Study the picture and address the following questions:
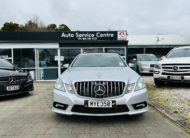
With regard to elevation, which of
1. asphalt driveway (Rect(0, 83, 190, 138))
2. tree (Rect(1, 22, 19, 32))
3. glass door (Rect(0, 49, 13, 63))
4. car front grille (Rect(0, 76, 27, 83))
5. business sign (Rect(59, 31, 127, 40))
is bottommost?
asphalt driveway (Rect(0, 83, 190, 138))

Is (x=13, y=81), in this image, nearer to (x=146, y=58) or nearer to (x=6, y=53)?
(x=6, y=53)

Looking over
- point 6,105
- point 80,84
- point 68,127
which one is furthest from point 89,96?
point 6,105

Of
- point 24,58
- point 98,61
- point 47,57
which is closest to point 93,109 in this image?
point 98,61

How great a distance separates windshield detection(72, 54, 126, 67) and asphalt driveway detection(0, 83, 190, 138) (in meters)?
1.52

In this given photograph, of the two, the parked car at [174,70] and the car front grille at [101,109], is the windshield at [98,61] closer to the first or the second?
the car front grille at [101,109]

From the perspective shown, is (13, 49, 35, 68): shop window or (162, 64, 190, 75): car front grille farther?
(13, 49, 35, 68): shop window

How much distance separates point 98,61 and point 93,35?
35.0 ft

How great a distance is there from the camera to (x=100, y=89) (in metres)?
5.76

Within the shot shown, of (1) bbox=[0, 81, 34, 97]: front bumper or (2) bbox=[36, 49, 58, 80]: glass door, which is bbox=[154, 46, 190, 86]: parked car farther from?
(2) bbox=[36, 49, 58, 80]: glass door

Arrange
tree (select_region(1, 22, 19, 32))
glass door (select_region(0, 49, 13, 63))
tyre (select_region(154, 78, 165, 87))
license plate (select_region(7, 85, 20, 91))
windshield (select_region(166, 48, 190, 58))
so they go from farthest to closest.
A: tree (select_region(1, 22, 19, 32)) < glass door (select_region(0, 49, 13, 63)) < windshield (select_region(166, 48, 190, 58)) < tyre (select_region(154, 78, 165, 87)) < license plate (select_region(7, 85, 20, 91))

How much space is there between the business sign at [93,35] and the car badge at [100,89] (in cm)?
1263

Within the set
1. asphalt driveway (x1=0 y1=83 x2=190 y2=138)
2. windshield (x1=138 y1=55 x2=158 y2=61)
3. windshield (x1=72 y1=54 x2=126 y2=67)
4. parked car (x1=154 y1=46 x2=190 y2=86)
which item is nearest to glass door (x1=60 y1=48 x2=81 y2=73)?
windshield (x1=138 y1=55 x2=158 y2=61)

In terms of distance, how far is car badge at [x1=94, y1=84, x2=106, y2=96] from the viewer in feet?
18.9

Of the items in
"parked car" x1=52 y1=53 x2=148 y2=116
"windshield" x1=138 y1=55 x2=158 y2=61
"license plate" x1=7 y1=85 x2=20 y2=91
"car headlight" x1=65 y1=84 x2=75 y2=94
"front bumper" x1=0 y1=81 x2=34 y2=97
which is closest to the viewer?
"parked car" x1=52 y1=53 x2=148 y2=116
